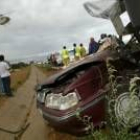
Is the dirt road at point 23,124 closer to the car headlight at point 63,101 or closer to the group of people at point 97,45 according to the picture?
the car headlight at point 63,101

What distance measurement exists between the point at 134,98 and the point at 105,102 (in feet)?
9.08

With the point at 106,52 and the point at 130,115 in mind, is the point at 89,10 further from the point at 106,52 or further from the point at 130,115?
the point at 130,115

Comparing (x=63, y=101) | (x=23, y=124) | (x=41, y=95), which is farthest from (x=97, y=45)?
(x=63, y=101)

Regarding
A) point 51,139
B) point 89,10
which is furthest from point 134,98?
point 51,139

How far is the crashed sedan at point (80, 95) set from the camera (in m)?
8.51

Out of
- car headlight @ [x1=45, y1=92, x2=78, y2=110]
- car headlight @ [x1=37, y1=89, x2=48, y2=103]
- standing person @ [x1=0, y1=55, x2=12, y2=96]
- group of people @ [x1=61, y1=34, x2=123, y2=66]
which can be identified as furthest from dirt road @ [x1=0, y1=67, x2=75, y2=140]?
group of people @ [x1=61, y1=34, x2=123, y2=66]

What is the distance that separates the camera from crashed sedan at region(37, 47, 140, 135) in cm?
851

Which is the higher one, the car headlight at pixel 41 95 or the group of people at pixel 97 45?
the group of people at pixel 97 45

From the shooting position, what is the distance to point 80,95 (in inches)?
340

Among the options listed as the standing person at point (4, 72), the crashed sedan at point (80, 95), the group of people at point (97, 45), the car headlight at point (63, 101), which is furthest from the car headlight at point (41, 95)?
the standing person at point (4, 72)

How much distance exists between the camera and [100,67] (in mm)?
8891

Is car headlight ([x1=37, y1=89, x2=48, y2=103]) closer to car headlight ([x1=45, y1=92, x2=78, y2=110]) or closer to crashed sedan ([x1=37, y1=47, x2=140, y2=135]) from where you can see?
crashed sedan ([x1=37, y1=47, x2=140, y2=135])

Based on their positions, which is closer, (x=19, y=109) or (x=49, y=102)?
(x=49, y=102)

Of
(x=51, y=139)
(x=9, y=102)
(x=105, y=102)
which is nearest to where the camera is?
(x=105, y=102)
